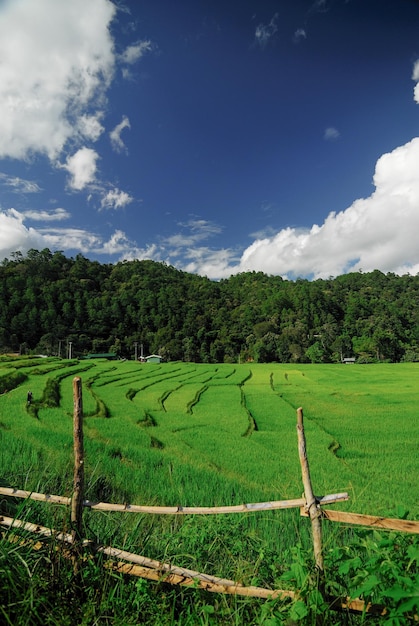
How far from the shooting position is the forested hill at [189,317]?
Answer: 1975 inches

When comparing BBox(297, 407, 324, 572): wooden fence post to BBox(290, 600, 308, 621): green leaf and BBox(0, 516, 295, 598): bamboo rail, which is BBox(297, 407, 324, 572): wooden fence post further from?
BBox(290, 600, 308, 621): green leaf

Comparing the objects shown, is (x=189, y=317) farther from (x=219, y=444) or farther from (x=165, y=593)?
(x=165, y=593)

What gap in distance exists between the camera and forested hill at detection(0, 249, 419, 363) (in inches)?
1975

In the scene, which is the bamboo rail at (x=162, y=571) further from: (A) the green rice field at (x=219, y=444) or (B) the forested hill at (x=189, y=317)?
(B) the forested hill at (x=189, y=317)

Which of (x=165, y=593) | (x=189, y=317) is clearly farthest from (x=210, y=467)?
(x=189, y=317)

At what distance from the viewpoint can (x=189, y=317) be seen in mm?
61750

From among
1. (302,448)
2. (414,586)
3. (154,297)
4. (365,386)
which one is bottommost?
(365,386)

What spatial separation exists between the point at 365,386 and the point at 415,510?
15647 mm

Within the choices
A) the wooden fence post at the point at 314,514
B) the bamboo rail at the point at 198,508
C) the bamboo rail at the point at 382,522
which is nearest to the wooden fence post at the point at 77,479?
the bamboo rail at the point at 198,508

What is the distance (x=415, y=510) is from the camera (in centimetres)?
463

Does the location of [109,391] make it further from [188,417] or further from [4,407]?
[188,417]

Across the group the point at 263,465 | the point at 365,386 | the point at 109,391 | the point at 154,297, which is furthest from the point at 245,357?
the point at 263,465

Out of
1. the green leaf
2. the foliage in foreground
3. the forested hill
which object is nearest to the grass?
the foliage in foreground

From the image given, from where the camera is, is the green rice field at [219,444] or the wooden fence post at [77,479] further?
the green rice field at [219,444]
